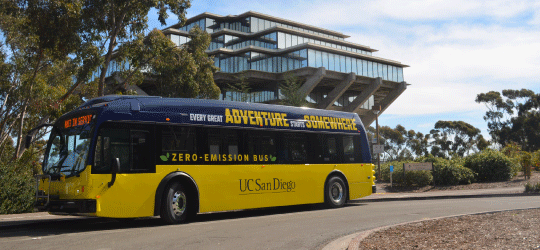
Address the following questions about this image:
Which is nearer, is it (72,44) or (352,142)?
(352,142)

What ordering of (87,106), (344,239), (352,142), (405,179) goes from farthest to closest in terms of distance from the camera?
(405,179) < (352,142) < (87,106) < (344,239)

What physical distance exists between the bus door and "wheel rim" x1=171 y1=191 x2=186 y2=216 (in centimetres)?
61

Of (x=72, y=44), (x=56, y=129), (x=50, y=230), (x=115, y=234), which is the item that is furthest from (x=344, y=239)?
(x=72, y=44)

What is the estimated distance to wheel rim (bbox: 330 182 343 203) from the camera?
49.3ft

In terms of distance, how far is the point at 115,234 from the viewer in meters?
9.20

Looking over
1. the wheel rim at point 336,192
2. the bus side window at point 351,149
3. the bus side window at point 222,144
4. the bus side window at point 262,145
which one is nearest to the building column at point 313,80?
the bus side window at point 351,149

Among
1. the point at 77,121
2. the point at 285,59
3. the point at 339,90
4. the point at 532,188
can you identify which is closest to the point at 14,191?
the point at 77,121

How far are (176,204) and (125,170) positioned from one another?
1.55 metres

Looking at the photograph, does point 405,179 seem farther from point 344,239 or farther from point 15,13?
point 15,13

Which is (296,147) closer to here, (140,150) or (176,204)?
(176,204)

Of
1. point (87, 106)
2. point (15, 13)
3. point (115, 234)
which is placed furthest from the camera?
point (15, 13)

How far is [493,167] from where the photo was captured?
25.3m

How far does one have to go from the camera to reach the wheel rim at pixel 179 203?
11.0 metres

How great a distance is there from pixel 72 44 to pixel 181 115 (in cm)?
1139
